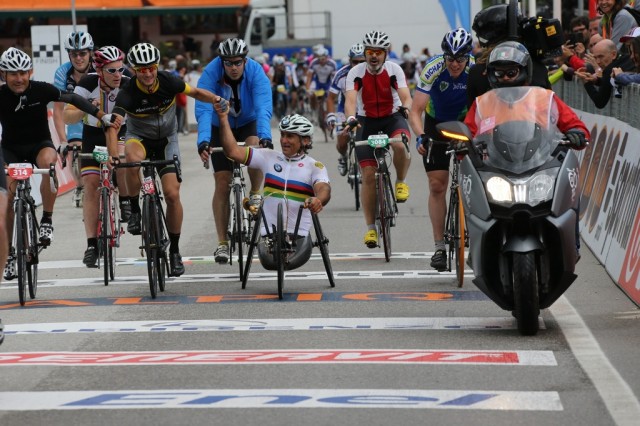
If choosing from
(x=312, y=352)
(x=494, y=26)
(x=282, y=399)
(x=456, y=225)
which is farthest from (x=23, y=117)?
(x=282, y=399)

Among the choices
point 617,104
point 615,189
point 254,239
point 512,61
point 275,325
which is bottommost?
point 275,325

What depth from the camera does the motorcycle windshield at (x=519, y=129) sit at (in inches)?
382

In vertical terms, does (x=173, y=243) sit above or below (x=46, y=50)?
below

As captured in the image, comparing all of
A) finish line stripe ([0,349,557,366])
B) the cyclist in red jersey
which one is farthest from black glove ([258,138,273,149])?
finish line stripe ([0,349,557,366])

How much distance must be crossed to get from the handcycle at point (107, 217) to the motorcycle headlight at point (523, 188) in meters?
4.18

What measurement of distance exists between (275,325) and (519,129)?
2.07 metres

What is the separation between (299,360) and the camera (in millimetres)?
8938

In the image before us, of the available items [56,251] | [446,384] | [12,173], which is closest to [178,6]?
[56,251]

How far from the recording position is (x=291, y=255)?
12.1 meters

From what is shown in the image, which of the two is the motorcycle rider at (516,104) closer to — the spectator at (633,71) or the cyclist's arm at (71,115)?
the spectator at (633,71)

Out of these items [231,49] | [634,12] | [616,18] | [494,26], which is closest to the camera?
[494,26]

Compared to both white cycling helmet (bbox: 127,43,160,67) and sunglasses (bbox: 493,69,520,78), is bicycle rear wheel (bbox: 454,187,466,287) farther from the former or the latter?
white cycling helmet (bbox: 127,43,160,67)

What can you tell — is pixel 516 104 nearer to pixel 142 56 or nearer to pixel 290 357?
pixel 290 357

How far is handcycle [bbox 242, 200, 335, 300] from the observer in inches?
456
